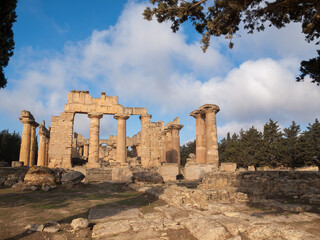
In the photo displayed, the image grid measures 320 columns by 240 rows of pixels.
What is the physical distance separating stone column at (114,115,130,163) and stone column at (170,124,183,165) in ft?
20.8

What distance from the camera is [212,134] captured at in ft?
65.0

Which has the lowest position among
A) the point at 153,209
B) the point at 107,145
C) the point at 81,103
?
the point at 153,209

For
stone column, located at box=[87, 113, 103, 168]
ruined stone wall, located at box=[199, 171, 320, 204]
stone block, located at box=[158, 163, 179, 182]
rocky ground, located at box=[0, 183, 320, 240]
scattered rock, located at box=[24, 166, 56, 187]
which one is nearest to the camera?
rocky ground, located at box=[0, 183, 320, 240]

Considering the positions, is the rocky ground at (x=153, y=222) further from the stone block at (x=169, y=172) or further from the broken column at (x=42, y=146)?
the broken column at (x=42, y=146)

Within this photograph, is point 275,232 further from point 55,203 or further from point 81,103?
point 81,103

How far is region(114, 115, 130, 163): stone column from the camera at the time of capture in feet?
77.6

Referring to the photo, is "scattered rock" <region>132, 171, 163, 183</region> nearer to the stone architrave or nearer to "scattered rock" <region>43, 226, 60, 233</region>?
"scattered rock" <region>43, 226, 60, 233</region>

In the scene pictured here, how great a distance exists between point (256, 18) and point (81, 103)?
21093mm

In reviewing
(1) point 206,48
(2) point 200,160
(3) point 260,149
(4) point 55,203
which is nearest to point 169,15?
(1) point 206,48

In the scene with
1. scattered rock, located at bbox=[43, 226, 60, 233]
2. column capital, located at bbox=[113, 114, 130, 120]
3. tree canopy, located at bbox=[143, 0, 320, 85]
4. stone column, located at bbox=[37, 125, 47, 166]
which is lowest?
scattered rock, located at bbox=[43, 226, 60, 233]

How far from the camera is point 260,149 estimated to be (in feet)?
119

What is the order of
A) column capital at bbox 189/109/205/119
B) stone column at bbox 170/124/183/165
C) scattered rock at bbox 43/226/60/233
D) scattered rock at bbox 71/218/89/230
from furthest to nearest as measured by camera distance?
stone column at bbox 170/124/183/165 < column capital at bbox 189/109/205/119 < scattered rock at bbox 71/218/89/230 < scattered rock at bbox 43/226/60/233

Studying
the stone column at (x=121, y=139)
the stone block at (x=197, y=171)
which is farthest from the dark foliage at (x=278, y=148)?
the stone column at (x=121, y=139)

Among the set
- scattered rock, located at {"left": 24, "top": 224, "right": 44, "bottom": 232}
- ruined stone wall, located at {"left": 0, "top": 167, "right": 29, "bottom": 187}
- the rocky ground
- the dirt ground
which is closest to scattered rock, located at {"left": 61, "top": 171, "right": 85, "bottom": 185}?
the dirt ground
